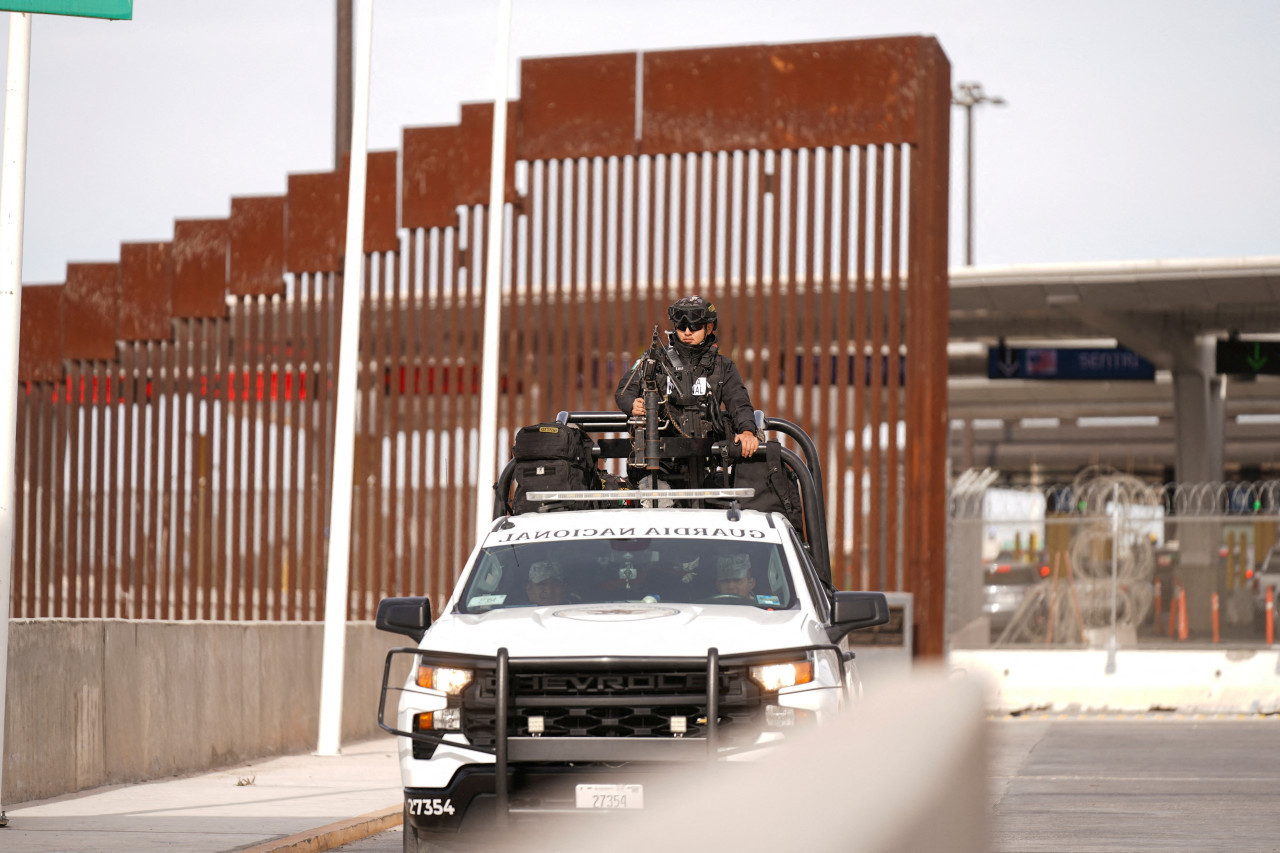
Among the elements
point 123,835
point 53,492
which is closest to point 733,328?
point 53,492

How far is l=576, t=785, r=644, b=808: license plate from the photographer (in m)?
7.87

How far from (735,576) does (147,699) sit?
6.18 metres

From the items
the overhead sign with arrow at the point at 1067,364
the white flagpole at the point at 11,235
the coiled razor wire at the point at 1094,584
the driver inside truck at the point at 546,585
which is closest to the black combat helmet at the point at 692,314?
the driver inside truck at the point at 546,585

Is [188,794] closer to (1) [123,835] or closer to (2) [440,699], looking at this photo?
(1) [123,835]

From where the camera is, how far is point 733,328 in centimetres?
2164

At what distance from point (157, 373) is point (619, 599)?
1615cm

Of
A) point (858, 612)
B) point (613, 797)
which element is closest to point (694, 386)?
point (858, 612)

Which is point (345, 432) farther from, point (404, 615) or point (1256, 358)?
point (1256, 358)

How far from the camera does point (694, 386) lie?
37.6ft

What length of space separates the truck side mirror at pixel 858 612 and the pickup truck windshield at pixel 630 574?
28cm

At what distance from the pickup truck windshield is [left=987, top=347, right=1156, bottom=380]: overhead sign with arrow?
96.5 ft

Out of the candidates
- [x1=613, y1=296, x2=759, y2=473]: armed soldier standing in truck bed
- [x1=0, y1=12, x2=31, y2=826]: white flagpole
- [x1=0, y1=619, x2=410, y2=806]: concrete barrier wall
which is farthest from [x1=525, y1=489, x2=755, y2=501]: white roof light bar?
[x1=0, y1=619, x2=410, y2=806]: concrete barrier wall

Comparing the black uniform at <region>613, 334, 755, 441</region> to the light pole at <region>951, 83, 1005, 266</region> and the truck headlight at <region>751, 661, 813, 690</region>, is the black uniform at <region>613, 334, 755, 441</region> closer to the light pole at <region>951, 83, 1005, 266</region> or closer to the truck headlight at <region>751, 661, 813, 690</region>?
the truck headlight at <region>751, 661, 813, 690</region>

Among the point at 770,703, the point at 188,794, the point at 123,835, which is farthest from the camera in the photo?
the point at 188,794
